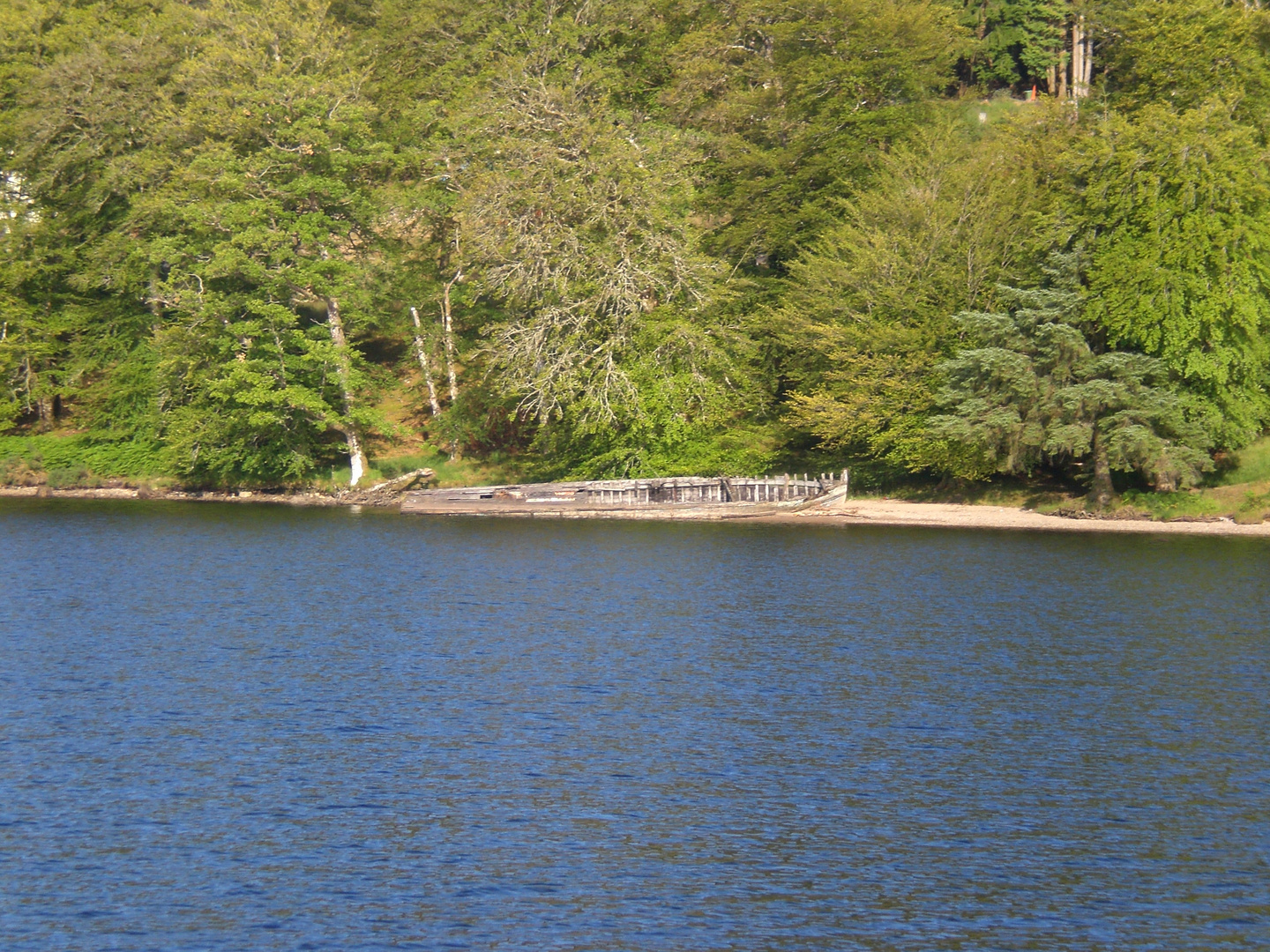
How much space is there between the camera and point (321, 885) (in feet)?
51.7

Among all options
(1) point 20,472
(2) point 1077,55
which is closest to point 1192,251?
(2) point 1077,55

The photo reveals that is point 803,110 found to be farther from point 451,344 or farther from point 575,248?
point 451,344

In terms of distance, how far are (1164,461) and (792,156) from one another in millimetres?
23951

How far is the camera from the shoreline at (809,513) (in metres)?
50.1

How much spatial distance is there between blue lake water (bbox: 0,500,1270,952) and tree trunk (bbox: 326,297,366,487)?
22.9 metres

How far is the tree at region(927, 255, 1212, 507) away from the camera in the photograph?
48.7m

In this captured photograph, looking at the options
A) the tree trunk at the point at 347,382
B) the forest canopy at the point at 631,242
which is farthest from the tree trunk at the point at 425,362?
the tree trunk at the point at 347,382

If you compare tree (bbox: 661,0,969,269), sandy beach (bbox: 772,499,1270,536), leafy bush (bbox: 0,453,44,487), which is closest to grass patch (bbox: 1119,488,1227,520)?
sandy beach (bbox: 772,499,1270,536)

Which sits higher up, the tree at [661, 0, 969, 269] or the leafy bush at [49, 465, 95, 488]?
the tree at [661, 0, 969, 269]

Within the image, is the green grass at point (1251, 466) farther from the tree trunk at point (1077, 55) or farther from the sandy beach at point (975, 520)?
the tree trunk at point (1077, 55)

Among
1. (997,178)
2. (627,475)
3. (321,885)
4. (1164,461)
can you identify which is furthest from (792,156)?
(321,885)

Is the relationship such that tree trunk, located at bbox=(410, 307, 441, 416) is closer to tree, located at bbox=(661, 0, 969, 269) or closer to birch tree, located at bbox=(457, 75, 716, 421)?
birch tree, located at bbox=(457, 75, 716, 421)

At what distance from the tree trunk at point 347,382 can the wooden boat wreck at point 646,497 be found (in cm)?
533

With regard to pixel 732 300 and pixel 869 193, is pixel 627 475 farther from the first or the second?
pixel 869 193
